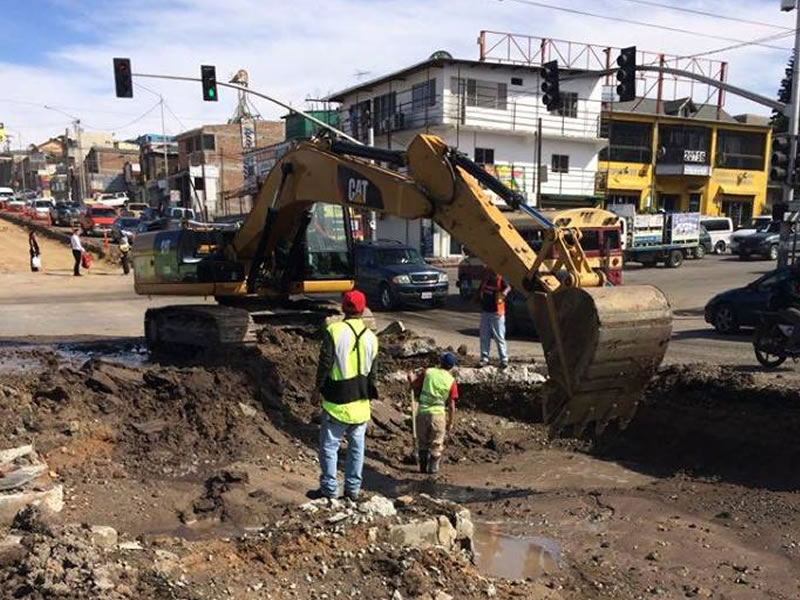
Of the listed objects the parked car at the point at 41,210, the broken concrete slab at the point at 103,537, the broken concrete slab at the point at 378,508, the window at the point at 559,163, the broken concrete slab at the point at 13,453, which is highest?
the window at the point at 559,163

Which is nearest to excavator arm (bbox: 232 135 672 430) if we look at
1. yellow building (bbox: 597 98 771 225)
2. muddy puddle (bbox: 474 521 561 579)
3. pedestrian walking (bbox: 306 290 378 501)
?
muddy puddle (bbox: 474 521 561 579)

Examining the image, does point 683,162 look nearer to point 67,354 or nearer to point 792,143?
point 792,143

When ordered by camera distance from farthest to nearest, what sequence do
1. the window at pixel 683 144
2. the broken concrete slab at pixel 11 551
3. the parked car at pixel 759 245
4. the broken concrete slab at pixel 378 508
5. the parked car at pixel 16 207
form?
the parked car at pixel 16 207
the window at pixel 683 144
the parked car at pixel 759 245
the broken concrete slab at pixel 378 508
the broken concrete slab at pixel 11 551

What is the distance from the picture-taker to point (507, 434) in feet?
36.2

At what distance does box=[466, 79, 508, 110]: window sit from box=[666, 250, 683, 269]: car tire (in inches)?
481

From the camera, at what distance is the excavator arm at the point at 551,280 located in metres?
6.74

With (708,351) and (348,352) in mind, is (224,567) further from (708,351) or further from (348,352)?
(708,351)

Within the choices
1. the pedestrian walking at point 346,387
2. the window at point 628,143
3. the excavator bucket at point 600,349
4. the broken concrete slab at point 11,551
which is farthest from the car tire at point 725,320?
the window at point 628,143

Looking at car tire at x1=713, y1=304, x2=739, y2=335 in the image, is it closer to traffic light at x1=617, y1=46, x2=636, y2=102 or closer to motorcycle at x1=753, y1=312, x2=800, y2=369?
motorcycle at x1=753, y1=312, x2=800, y2=369

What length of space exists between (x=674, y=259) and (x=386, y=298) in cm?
1946

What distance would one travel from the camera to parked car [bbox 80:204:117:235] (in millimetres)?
47250

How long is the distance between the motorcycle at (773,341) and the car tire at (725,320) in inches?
171

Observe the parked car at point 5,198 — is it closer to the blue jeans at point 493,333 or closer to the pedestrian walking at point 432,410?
the blue jeans at point 493,333

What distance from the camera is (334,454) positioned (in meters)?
6.61
